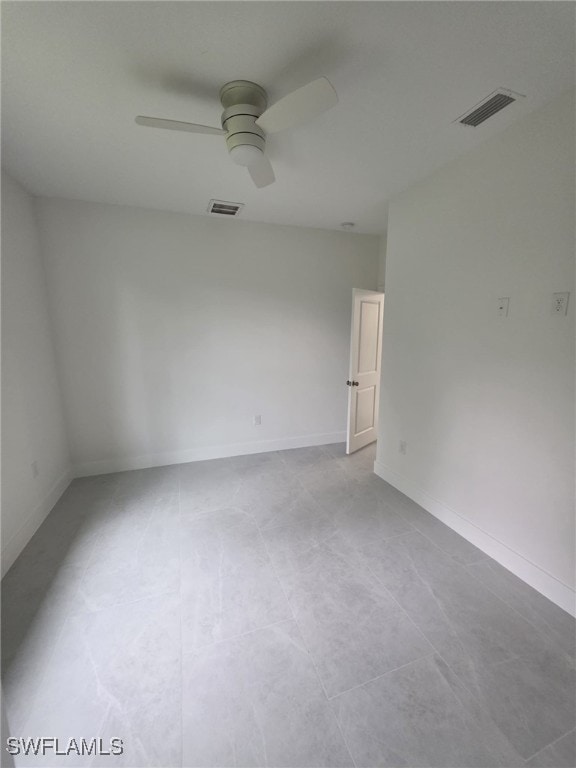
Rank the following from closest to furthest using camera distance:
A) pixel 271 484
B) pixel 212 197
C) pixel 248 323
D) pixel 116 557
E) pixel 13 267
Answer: pixel 116 557
pixel 13 267
pixel 212 197
pixel 271 484
pixel 248 323

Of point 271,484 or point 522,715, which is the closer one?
point 522,715

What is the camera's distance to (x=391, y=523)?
8.21ft

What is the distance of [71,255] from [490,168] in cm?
342

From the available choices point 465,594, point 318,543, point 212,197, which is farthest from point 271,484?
point 212,197

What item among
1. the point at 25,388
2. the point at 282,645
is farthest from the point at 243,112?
the point at 282,645

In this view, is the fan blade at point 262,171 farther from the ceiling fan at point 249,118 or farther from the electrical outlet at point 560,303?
the electrical outlet at point 560,303

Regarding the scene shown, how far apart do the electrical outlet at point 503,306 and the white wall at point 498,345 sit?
0.03 metres

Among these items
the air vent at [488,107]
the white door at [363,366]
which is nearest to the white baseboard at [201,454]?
the white door at [363,366]

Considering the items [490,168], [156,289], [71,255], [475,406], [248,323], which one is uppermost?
[490,168]

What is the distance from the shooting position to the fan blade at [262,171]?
1.74 meters

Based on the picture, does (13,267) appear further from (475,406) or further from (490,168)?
(475,406)

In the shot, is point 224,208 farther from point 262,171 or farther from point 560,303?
point 560,303

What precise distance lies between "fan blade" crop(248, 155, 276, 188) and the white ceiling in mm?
234

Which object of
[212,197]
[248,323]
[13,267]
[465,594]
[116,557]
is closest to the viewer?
[465,594]
